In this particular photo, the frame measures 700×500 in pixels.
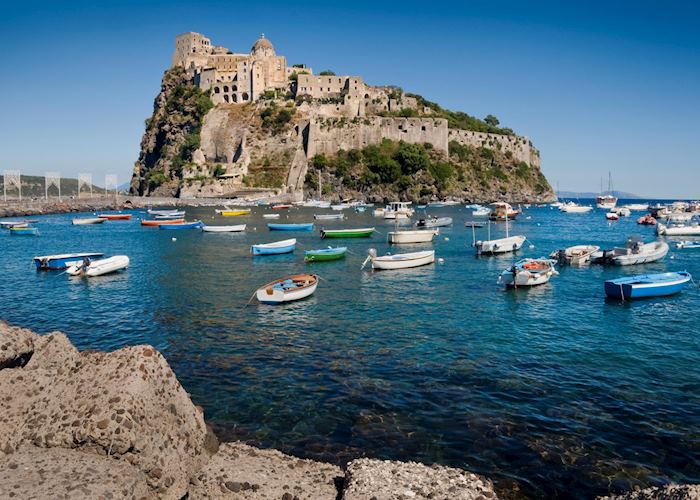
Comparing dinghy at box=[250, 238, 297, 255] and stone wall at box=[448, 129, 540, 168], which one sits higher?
stone wall at box=[448, 129, 540, 168]

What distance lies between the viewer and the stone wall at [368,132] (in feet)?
328

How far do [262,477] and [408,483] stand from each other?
7.28 feet

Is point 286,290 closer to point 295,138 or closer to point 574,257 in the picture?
point 574,257

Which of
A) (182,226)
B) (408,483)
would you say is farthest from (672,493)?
(182,226)

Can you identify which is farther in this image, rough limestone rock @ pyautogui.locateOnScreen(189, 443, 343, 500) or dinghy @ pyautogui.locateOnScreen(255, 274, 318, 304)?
dinghy @ pyautogui.locateOnScreen(255, 274, 318, 304)

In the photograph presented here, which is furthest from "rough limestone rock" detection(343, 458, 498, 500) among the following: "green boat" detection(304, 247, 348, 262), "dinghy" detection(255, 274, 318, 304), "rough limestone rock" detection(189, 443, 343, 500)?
"green boat" detection(304, 247, 348, 262)

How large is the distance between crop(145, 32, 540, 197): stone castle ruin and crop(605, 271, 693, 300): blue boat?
74662 millimetres

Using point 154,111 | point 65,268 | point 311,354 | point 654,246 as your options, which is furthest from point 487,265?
point 154,111

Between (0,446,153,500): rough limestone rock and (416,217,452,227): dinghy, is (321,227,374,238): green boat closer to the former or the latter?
(416,217,452,227): dinghy

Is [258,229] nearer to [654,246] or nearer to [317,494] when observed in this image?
[654,246]

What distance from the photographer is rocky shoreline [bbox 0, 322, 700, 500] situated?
19.6 ft

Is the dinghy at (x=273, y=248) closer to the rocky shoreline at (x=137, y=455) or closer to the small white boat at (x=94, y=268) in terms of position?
the small white boat at (x=94, y=268)

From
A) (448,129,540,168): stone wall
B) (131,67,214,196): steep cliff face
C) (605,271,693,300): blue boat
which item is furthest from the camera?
(448,129,540,168): stone wall

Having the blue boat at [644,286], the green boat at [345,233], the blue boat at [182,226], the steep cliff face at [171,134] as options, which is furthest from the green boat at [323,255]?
the steep cliff face at [171,134]
